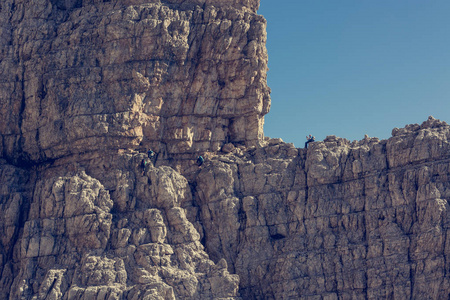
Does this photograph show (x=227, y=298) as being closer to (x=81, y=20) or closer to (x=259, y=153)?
(x=259, y=153)

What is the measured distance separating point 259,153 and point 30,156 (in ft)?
61.2

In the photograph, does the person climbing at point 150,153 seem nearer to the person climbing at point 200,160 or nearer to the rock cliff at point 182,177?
the rock cliff at point 182,177

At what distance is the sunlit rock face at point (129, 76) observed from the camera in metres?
83.8

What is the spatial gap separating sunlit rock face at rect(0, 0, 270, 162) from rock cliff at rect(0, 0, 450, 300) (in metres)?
0.11

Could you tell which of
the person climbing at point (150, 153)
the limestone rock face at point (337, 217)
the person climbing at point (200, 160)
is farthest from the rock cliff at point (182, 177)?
the person climbing at point (150, 153)

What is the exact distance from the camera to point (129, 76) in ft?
276

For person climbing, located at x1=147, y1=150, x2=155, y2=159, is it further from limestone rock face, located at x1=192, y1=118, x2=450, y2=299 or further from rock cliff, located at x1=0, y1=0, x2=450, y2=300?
limestone rock face, located at x1=192, y1=118, x2=450, y2=299

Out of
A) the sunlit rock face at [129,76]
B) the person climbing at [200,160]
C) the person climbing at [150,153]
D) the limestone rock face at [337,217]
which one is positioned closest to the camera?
the limestone rock face at [337,217]

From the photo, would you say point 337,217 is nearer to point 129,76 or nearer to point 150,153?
point 150,153

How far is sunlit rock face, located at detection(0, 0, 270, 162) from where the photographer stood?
83812 millimetres

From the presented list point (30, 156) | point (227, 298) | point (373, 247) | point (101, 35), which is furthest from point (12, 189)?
point (373, 247)

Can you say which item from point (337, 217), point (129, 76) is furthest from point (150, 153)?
point (337, 217)

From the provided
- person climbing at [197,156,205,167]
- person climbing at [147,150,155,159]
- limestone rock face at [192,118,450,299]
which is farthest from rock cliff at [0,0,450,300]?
person climbing at [147,150,155,159]

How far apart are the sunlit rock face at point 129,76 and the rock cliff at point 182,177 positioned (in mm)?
114
